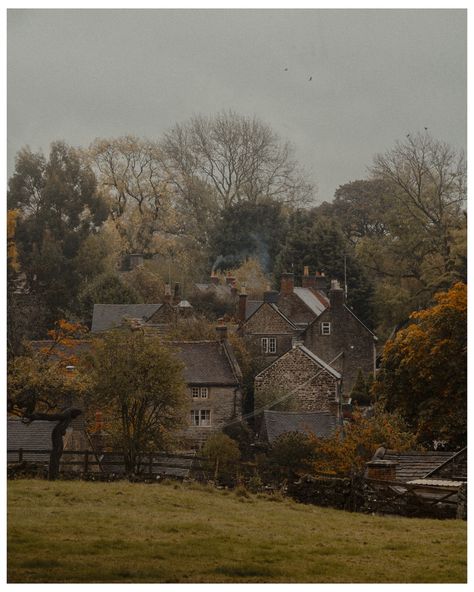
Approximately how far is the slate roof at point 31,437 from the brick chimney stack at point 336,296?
35.4 feet

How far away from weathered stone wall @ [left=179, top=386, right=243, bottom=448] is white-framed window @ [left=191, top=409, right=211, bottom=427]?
0.25ft

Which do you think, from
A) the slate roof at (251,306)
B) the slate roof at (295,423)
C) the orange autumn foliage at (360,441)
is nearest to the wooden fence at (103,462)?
the orange autumn foliage at (360,441)

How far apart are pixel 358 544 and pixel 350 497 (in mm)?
5288

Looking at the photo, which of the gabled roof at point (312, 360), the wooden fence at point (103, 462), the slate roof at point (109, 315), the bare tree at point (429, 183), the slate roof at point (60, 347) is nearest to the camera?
the wooden fence at point (103, 462)

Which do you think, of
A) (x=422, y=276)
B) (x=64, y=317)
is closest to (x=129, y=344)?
(x=64, y=317)

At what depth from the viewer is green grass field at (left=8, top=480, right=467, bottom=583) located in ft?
40.0

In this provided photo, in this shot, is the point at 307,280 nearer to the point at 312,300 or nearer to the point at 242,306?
the point at 312,300

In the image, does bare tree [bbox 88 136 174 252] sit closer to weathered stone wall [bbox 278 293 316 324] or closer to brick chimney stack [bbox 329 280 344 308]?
weathered stone wall [bbox 278 293 316 324]

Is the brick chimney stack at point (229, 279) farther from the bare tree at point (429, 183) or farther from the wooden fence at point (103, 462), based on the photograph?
the wooden fence at point (103, 462)

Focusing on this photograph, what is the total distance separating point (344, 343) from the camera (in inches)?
1174

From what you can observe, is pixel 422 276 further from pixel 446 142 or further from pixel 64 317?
pixel 64 317

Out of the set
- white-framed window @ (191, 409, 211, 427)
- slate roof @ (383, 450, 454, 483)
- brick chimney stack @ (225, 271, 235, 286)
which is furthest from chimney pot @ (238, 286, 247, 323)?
slate roof @ (383, 450, 454, 483)

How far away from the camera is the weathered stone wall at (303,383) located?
93.1 ft

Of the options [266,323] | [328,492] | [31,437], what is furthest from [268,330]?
[328,492]
